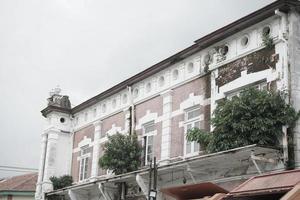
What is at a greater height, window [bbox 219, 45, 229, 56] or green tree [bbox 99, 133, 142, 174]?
window [bbox 219, 45, 229, 56]

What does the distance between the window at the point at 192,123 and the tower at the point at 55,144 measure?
1022 cm

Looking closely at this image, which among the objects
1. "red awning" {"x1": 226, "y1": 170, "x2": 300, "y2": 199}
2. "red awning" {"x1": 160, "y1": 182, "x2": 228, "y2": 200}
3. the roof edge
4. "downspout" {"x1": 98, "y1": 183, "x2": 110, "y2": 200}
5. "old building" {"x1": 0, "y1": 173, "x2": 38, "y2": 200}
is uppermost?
the roof edge

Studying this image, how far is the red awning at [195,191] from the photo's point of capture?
13.0 m

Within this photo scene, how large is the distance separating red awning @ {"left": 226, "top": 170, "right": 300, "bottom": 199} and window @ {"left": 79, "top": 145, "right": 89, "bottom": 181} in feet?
57.1

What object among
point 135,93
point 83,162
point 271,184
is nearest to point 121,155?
point 135,93

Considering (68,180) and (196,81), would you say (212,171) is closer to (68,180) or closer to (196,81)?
(196,81)

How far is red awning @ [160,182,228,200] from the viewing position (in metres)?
13.0

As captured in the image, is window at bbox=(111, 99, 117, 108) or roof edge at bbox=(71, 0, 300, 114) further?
window at bbox=(111, 99, 117, 108)

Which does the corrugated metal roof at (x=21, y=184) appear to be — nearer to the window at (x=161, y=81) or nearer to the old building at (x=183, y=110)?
the old building at (x=183, y=110)

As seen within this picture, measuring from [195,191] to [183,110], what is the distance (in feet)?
23.8

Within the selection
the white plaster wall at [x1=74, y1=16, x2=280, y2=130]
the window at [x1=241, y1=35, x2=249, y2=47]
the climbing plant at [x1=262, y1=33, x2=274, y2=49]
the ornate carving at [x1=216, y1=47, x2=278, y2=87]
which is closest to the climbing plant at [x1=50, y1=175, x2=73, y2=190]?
the white plaster wall at [x1=74, y1=16, x2=280, y2=130]

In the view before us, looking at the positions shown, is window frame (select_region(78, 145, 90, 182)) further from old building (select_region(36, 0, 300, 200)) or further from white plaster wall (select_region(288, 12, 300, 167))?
white plaster wall (select_region(288, 12, 300, 167))

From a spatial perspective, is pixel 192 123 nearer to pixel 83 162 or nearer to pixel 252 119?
pixel 252 119

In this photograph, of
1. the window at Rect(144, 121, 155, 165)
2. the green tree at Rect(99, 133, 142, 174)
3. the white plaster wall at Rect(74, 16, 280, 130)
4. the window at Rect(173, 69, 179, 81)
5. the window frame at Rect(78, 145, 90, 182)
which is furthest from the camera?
the window frame at Rect(78, 145, 90, 182)
